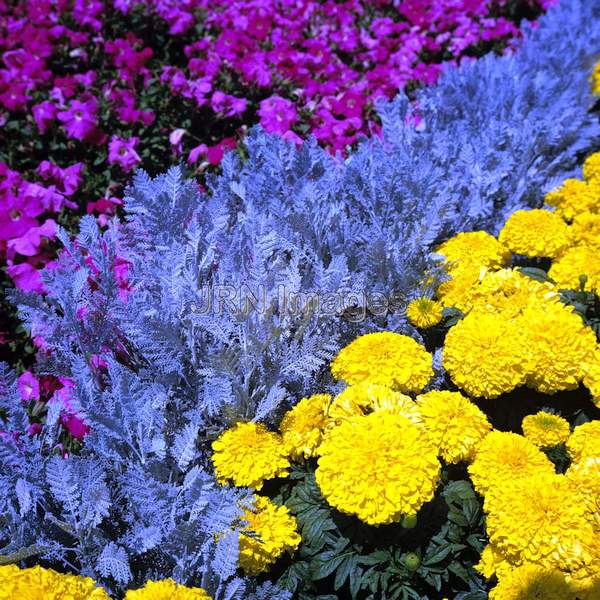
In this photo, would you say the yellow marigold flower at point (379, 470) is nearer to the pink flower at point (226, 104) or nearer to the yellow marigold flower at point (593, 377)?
the yellow marigold flower at point (593, 377)

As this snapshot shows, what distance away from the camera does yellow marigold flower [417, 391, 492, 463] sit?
1.72m


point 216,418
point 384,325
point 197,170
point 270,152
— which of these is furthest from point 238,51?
point 216,418

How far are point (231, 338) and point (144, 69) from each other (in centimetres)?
233

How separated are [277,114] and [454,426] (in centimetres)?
220

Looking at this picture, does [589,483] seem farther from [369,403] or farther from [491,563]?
[369,403]

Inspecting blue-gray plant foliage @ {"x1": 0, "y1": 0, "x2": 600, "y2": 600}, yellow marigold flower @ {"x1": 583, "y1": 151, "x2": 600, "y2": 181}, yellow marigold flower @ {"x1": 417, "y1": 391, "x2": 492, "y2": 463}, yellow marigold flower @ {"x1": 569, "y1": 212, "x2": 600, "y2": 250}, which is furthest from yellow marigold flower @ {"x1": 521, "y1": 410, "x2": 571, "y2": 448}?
yellow marigold flower @ {"x1": 583, "y1": 151, "x2": 600, "y2": 181}

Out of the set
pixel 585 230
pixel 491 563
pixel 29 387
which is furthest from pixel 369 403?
pixel 585 230

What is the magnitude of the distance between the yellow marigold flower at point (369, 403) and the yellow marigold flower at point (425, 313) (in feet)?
1.41

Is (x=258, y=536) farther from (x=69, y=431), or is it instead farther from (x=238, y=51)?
(x=238, y=51)

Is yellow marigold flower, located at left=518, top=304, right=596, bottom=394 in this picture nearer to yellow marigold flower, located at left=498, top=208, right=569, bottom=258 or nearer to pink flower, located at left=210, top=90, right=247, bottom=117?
yellow marigold flower, located at left=498, top=208, right=569, bottom=258

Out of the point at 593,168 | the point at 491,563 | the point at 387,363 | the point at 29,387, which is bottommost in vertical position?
the point at 29,387

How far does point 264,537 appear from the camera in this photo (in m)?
1.62

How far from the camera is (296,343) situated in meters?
2.07

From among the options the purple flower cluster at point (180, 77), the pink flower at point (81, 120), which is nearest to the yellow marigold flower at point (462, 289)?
the purple flower cluster at point (180, 77)
